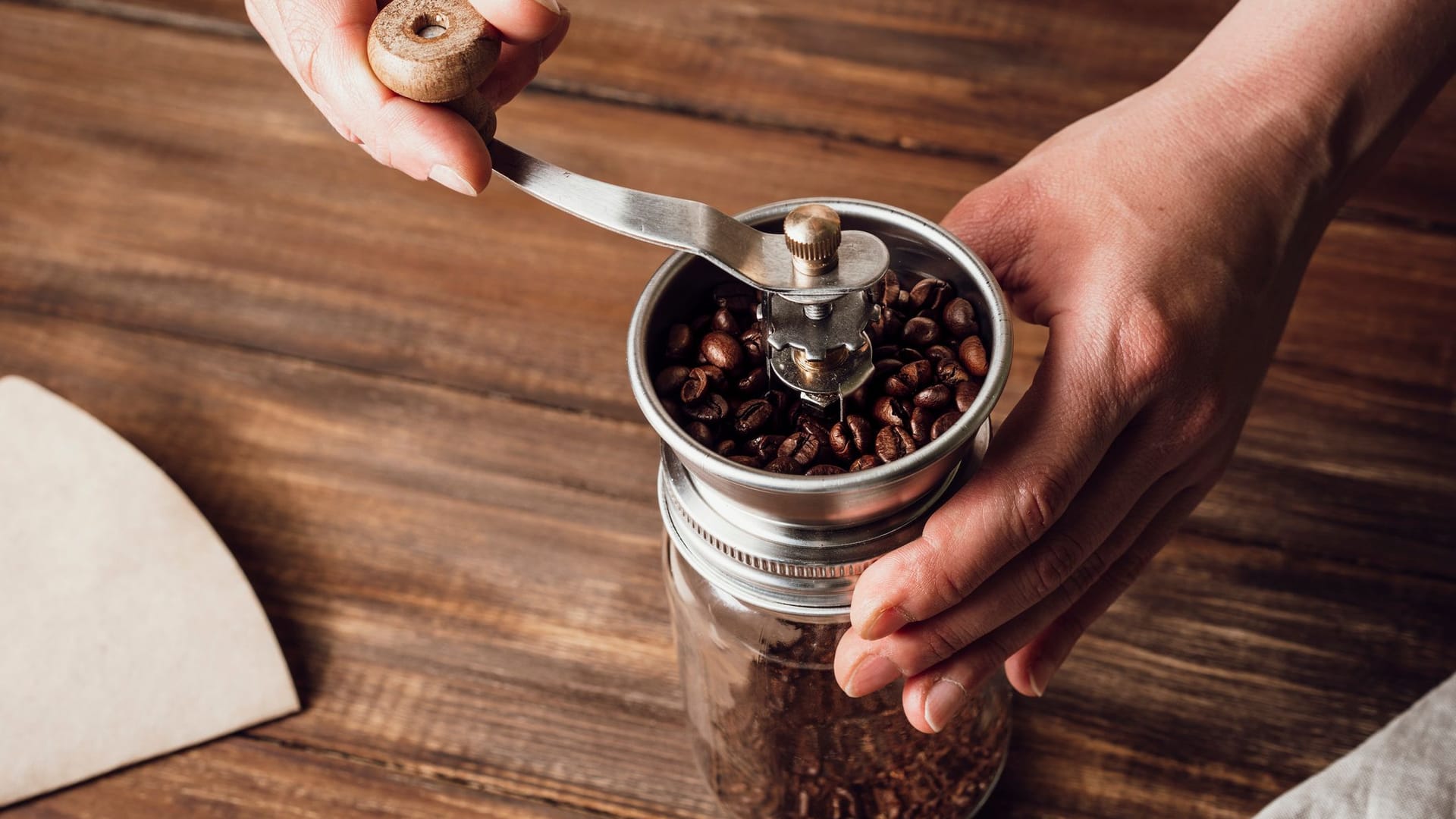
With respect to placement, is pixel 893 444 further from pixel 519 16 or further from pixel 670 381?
pixel 519 16

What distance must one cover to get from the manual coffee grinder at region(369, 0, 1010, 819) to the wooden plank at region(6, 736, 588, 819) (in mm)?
230

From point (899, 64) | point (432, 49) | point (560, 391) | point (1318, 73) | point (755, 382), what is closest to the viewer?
point (432, 49)

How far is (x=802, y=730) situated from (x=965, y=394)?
0.33 meters

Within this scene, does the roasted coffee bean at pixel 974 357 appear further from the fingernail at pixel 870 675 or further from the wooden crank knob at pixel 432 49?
the wooden crank knob at pixel 432 49

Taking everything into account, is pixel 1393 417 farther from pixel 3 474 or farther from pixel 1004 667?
pixel 3 474

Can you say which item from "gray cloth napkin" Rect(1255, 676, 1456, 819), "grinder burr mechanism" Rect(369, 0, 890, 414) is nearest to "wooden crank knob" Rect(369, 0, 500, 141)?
"grinder burr mechanism" Rect(369, 0, 890, 414)

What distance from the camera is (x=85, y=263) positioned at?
1.33 m


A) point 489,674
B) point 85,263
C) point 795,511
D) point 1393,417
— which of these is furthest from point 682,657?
point 85,263

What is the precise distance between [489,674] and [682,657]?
0.64ft

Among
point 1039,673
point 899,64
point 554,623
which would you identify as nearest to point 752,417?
point 1039,673

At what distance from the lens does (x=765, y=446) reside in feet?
2.26

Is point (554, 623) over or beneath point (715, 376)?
beneath

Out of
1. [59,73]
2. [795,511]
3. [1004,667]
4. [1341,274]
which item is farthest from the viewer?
[59,73]

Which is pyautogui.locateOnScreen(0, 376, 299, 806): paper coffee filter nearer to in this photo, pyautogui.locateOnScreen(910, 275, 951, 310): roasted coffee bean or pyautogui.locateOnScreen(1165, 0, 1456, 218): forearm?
pyautogui.locateOnScreen(910, 275, 951, 310): roasted coffee bean
